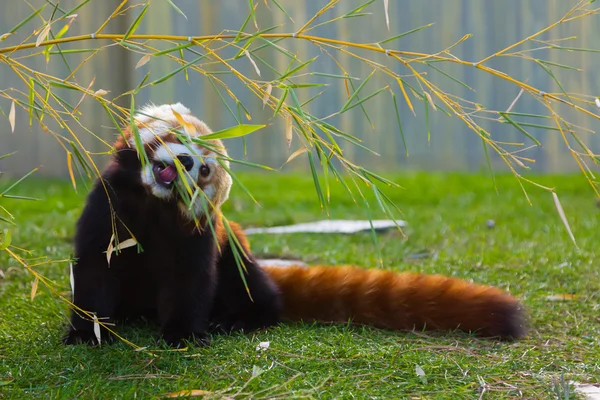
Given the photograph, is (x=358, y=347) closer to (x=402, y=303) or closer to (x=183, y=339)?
(x=402, y=303)

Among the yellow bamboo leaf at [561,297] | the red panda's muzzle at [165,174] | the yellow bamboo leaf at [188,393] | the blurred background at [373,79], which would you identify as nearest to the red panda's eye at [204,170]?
the red panda's muzzle at [165,174]

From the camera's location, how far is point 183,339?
2783 millimetres

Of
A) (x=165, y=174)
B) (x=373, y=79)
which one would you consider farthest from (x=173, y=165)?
(x=373, y=79)

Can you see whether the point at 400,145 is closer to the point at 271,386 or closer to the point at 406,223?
the point at 406,223

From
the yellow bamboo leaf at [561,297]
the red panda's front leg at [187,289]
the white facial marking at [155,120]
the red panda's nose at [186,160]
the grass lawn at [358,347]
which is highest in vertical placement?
the white facial marking at [155,120]

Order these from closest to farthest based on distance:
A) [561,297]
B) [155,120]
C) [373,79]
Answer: [155,120], [561,297], [373,79]

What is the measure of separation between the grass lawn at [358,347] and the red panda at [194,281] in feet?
0.31

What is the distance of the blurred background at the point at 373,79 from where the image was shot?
8695 mm

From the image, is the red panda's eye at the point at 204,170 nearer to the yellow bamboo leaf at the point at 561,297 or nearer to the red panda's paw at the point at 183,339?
the red panda's paw at the point at 183,339

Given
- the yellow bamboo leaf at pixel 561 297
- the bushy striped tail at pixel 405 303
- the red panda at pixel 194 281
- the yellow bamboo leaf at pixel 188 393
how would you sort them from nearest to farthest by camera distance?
the yellow bamboo leaf at pixel 188 393 → the red panda at pixel 194 281 → the bushy striped tail at pixel 405 303 → the yellow bamboo leaf at pixel 561 297

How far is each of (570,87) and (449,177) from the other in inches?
78.4

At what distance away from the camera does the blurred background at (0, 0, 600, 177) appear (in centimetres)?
870

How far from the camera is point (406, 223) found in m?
5.62

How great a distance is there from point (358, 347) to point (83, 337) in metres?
1.01
